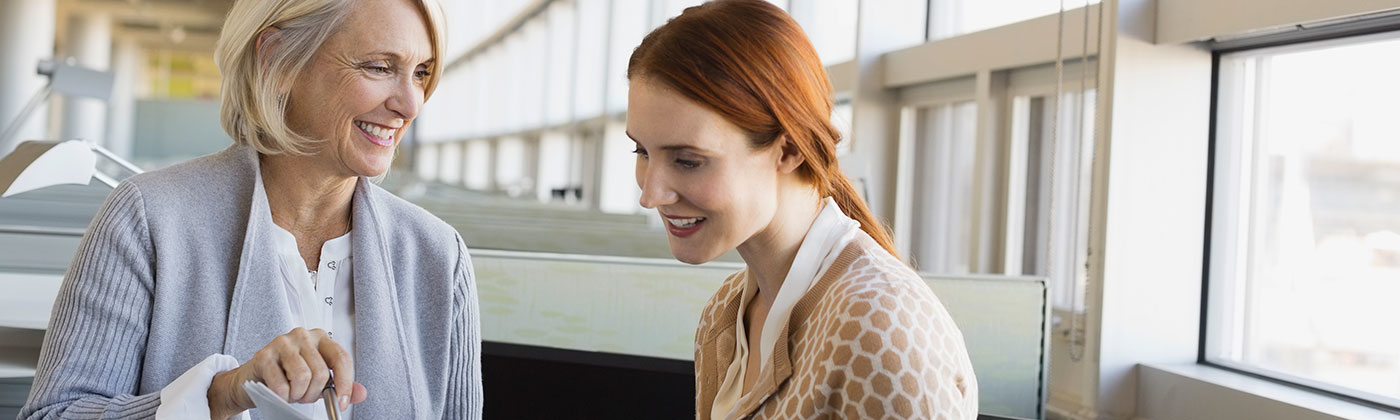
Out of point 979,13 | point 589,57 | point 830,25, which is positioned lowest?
point 979,13

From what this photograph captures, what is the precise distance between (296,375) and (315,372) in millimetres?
17

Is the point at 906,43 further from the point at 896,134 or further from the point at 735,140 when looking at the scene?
the point at 735,140

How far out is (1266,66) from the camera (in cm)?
291

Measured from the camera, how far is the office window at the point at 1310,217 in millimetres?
2512

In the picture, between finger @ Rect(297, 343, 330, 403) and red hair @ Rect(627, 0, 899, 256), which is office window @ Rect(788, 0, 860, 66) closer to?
red hair @ Rect(627, 0, 899, 256)

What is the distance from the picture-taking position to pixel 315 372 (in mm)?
1074

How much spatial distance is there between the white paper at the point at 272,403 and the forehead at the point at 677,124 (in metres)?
0.41

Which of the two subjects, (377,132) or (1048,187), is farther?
(1048,187)

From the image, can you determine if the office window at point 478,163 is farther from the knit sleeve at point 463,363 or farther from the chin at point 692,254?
the chin at point 692,254

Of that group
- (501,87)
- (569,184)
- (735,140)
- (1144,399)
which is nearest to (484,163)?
(501,87)

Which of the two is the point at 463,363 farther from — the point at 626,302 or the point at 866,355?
the point at 626,302

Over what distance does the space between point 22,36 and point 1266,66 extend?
11.7 metres

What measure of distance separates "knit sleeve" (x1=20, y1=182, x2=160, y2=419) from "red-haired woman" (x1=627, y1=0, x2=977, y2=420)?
0.53m

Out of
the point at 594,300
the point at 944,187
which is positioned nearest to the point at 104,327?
the point at 594,300
